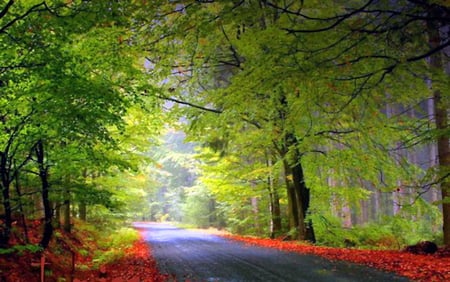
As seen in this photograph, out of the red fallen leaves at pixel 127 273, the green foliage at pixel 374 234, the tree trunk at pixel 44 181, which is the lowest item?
the green foliage at pixel 374 234

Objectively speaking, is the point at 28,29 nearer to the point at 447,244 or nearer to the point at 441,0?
the point at 441,0

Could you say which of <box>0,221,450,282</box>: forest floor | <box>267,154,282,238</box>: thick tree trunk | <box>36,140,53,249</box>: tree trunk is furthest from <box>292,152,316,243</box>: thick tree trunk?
<box>36,140,53,249</box>: tree trunk

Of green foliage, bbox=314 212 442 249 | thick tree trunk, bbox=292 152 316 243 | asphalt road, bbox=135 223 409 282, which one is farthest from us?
green foliage, bbox=314 212 442 249

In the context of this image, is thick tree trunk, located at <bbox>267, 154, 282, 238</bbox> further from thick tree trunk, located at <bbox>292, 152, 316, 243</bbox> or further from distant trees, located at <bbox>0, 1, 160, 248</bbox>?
distant trees, located at <bbox>0, 1, 160, 248</bbox>

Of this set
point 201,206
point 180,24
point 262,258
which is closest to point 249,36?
point 180,24

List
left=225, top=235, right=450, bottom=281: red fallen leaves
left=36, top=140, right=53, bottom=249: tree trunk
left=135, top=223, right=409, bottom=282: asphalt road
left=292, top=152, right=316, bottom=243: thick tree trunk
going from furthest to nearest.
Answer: left=292, top=152, right=316, bottom=243: thick tree trunk < left=36, top=140, right=53, bottom=249: tree trunk < left=135, top=223, right=409, bottom=282: asphalt road < left=225, top=235, right=450, bottom=281: red fallen leaves

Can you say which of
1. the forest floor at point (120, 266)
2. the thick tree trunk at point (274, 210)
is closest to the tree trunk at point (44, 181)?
the forest floor at point (120, 266)

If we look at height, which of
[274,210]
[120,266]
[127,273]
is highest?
[274,210]

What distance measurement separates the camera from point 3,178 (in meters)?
7.52

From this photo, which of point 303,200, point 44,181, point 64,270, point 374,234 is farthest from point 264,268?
point 374,234

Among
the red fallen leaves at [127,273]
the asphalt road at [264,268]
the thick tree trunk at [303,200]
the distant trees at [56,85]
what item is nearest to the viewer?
the distant trees at [56,85]

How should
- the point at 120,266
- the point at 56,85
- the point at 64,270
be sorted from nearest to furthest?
the point at 56,85
the point at 64,270
the point at 120,266

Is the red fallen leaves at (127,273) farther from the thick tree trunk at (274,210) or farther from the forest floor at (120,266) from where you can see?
the thick tree trunk at (274,210)

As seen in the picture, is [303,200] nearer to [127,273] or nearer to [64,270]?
[127,273]
